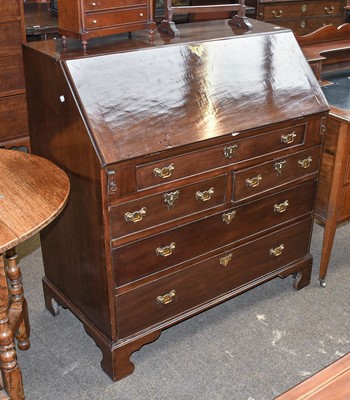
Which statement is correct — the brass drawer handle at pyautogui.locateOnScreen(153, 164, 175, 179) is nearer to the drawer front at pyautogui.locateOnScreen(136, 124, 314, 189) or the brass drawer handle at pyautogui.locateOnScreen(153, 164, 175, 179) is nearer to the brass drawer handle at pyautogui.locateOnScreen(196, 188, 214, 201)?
the drawer front at pyautogui.locateOnScreen(136, 124, 314, 189)

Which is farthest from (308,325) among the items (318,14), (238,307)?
(318,14)

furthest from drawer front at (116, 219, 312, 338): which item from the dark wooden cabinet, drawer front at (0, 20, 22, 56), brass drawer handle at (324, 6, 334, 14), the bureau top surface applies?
brass drawer handle at (324, 6, 334, 14)

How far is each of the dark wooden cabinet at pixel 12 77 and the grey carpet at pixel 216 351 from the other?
141 centimetres

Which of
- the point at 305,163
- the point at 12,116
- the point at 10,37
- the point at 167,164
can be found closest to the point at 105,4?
the point at 167,164

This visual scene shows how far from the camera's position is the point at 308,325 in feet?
9.37

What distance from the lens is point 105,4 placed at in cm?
231

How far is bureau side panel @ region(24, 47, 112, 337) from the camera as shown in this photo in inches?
85.5

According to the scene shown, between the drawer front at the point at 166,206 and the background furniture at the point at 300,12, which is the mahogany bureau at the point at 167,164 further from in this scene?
the background furniture at the point at 300,12

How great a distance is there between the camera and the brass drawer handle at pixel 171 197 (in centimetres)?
230

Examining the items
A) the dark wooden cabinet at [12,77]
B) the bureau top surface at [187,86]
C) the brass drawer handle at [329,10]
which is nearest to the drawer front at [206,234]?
the bureau top surface at [187,86]

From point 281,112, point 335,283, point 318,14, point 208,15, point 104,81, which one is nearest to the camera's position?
point 104,81

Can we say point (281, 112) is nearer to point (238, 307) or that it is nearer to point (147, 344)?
point (238, 307)

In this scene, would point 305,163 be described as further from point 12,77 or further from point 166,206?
point 12,77

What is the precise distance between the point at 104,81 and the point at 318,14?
12.0 feet
